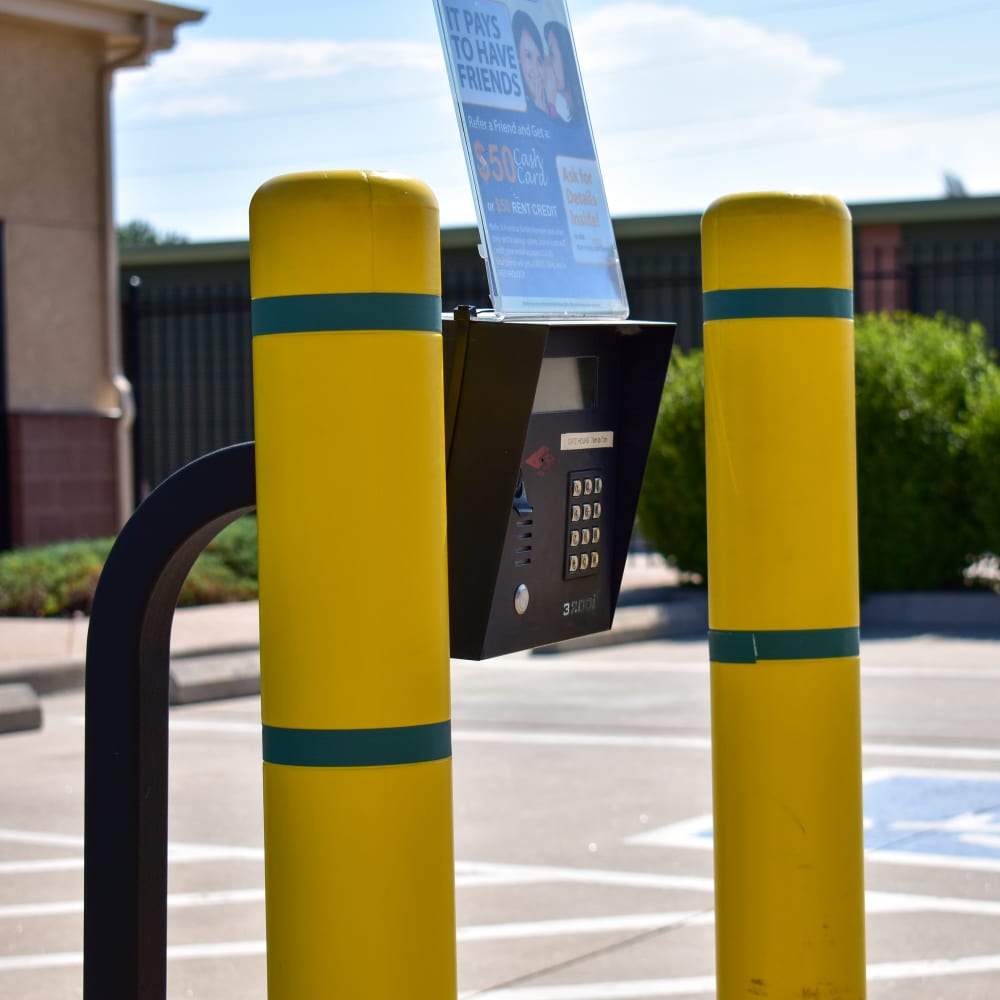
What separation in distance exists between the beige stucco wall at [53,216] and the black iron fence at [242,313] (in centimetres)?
220

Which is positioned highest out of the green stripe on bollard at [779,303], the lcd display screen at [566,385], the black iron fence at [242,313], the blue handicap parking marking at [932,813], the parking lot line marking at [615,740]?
the black iron fence at [242,313]

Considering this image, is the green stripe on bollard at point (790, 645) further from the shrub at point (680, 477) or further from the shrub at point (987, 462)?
the shrub at point (680, 477)

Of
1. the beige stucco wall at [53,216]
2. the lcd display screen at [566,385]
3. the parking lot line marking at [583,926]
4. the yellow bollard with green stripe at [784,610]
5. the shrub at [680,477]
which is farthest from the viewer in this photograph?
the beige stucco wall at [53,216]

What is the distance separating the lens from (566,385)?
130 inches

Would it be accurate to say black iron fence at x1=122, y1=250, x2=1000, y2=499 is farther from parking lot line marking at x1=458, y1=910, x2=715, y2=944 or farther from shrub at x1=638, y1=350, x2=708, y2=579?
parking lot line marking at x1=458, y1=910, x2=715, y2=944

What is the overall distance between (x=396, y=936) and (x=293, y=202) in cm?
102

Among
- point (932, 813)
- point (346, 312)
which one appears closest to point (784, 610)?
point (346, 312)

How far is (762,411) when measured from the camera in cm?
307

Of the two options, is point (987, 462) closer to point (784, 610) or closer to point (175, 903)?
point (175, 903)

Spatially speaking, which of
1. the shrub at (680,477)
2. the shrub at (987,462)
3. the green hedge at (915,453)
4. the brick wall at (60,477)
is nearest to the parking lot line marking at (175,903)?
the green hedge at (915,453)

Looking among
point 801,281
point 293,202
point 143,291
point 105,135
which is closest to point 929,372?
point 105,135

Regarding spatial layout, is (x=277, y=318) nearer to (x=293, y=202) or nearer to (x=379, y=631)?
(x=293, y=202)

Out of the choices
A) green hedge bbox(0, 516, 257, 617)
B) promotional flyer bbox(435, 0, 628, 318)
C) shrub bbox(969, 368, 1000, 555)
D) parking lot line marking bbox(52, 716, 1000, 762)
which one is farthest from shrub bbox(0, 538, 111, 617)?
promotional flyer bbox(435, 0, 628, 318)

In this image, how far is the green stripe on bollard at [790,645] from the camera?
10.1ft
